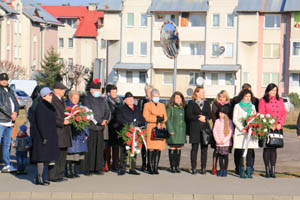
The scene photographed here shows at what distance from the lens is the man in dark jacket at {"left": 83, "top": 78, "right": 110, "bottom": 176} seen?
16000 millimetres

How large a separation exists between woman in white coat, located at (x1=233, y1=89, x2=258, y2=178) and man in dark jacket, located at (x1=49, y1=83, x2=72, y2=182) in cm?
359

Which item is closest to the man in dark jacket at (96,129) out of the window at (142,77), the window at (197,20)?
the window at (197,20)

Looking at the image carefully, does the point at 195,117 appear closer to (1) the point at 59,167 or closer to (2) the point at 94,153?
(2) the point at 94,153

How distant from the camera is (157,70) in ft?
275

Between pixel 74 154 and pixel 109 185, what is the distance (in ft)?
4.40

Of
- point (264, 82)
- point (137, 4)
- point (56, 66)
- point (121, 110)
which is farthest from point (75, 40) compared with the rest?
point (121, 110)

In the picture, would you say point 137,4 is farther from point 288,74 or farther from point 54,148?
point 54,148

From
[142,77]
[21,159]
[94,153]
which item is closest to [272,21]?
[142,77]

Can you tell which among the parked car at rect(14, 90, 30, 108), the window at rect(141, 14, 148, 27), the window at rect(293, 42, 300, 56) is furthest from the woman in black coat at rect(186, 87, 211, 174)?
the window at rect(141, 14, 148, 27)

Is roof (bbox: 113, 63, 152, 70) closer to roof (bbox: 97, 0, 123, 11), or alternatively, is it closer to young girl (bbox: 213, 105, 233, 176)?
roof (bbox: 97, 0, 123, 11)

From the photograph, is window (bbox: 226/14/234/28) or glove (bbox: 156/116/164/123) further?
window (bbox: 226/14/234/28)

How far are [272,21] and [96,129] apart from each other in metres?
66.4

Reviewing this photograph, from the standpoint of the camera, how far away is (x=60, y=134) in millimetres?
14945

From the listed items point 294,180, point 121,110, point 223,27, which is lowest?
point 294,180
